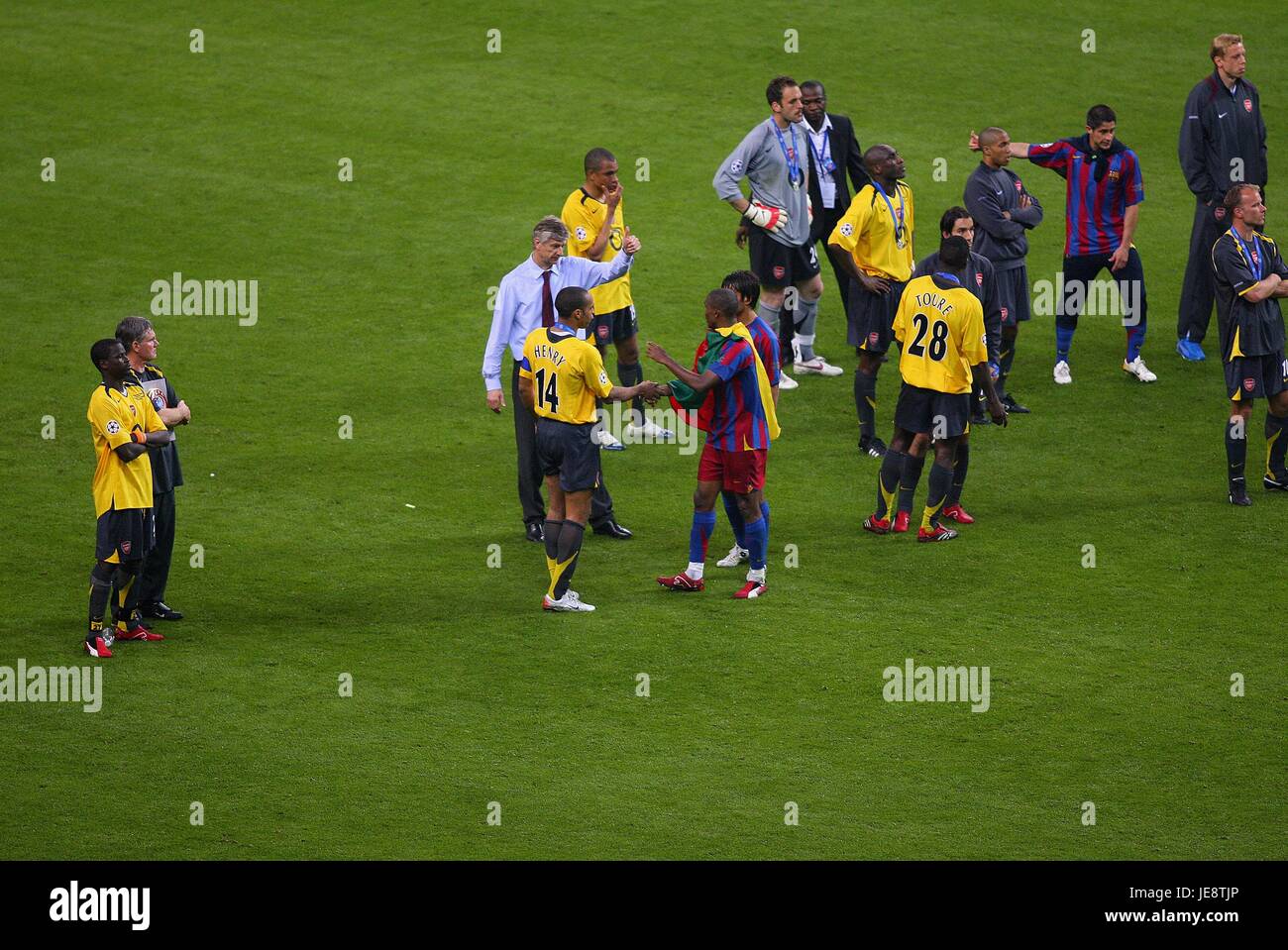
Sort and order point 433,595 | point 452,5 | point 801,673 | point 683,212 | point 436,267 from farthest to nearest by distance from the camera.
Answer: point 452,5 < point 683,212 < point 436,267 < point 433,595 < point 801,673

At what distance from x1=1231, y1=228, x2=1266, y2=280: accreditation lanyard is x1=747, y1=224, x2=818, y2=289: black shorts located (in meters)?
3.53

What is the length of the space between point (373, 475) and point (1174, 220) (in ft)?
33.8

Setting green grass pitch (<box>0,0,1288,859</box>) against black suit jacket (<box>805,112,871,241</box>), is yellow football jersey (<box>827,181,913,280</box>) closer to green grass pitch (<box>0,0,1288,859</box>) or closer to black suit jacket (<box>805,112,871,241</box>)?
black suit jacket (<box>805,112,871,241</box>)

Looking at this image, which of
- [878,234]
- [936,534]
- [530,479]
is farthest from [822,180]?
[530,479]

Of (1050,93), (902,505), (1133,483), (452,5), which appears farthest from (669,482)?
(452,5)

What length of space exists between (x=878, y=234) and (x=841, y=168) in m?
2.05

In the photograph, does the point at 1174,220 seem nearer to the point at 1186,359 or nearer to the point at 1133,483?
the point at 1186,359

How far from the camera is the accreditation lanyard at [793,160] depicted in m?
14.2

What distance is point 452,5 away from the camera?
23062 mm

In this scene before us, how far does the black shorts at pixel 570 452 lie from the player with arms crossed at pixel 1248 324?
513 centimetres

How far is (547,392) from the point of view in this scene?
35.0 ft

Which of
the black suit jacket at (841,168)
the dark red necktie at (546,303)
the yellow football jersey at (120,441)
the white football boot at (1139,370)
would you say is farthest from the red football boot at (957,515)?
the yellow football jersey at (120,441)

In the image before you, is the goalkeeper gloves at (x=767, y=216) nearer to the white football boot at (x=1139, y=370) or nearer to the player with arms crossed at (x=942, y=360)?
the player with arms crossed at (x=942, y=360)

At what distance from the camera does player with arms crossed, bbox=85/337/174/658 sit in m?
10.0
